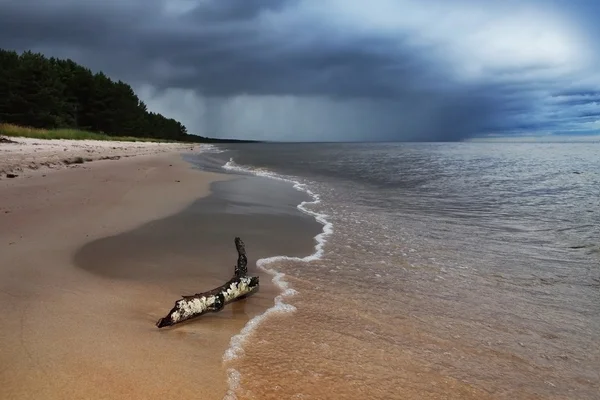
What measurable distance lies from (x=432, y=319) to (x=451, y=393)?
1.25 meters

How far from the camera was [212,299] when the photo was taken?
3.65m

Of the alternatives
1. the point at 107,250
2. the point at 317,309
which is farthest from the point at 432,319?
the point at 107,250

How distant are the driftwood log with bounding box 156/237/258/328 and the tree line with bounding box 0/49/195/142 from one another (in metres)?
47.5

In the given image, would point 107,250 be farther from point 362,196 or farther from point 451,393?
point 362,196

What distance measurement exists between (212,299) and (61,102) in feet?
168

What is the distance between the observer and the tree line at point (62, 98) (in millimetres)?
43000

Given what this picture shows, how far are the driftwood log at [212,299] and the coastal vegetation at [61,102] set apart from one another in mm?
25775

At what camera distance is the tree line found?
43000mm

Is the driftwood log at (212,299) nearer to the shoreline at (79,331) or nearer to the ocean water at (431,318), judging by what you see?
the shoreline at (79,331)

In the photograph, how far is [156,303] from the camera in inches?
151

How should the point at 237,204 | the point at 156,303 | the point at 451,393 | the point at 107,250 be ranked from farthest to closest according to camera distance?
1. the point at 237,204
2. the point at 107,250
3. the point at 156,303
4. the point at 451,393

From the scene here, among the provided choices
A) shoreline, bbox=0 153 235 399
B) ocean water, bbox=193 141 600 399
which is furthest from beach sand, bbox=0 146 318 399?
ocean water, bbox=193 141 600 399

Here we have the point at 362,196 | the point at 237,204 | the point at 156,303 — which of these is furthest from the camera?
the point at 362,196

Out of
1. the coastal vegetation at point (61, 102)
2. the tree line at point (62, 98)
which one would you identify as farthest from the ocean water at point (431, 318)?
the tree line at point (62, 98)
